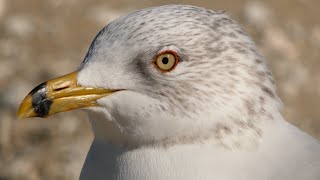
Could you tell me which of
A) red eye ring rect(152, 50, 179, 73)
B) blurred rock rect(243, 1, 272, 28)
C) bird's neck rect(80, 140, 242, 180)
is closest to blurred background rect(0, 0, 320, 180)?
blurred rock rect(243, 1, 272, 28)

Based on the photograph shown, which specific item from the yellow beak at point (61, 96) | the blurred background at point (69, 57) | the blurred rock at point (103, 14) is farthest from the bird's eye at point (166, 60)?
the blurred rock at point (103, 14)

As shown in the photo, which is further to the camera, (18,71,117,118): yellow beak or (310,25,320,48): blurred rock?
(310,25,320,48): blurred rock

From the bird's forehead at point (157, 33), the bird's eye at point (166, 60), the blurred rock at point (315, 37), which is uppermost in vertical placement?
the blurred rock at point (315, 37)

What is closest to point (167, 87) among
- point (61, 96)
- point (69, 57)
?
point (61, 96)

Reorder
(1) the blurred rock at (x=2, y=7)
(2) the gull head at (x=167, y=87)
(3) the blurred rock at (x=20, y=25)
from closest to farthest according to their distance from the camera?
(2) the gull head at (x=167, y=87), (3) the blurred rock at (x=20, y=25), (1) the blurred rock at (x=2, y=7)

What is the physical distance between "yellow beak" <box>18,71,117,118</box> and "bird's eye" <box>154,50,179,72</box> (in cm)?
18

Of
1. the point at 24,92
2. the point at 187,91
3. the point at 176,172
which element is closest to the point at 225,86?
the point at 187,91

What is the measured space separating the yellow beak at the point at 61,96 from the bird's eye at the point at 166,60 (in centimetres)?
18

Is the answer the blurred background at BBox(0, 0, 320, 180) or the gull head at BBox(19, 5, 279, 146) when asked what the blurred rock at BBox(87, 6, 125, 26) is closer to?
the blurred background at BBox(0, 0, 320, 180)

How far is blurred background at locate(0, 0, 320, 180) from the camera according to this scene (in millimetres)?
4957

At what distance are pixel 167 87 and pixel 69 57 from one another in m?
2.72

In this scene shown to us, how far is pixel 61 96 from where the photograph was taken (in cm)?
264

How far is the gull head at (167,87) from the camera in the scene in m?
2.58

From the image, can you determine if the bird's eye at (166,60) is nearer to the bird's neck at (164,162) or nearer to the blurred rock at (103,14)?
the bird's neck at (164,162)
